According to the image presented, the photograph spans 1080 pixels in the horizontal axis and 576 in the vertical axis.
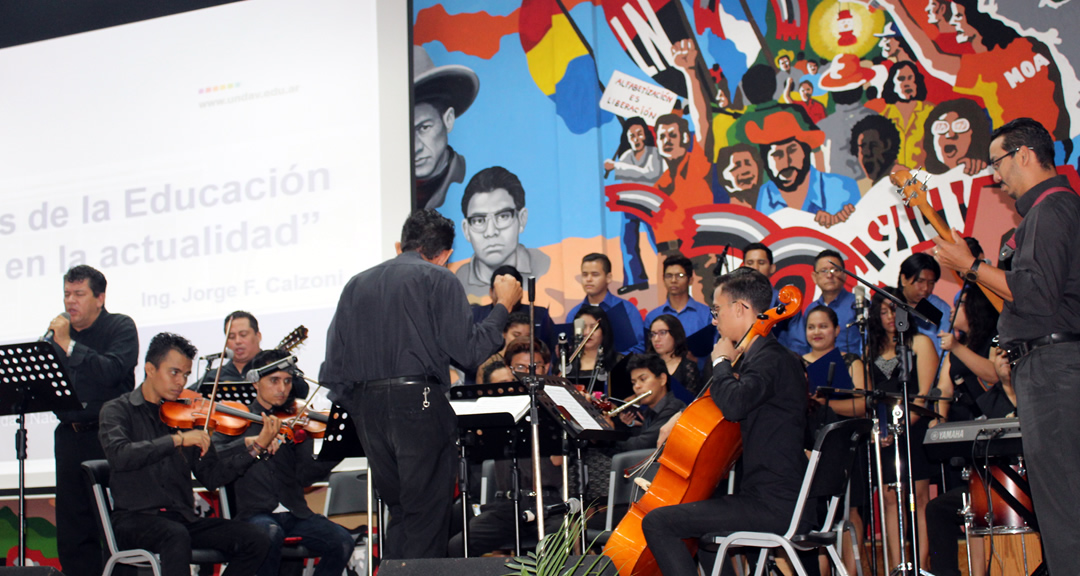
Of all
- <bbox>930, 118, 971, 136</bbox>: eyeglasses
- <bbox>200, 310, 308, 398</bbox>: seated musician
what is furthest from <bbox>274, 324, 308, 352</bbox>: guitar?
<bbox>930, 118, 971, 136</bbox>: eyeglasses

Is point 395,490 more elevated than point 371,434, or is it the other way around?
point 371,434

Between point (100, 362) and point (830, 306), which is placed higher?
point (830, 306)

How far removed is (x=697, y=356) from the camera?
18.8 feet

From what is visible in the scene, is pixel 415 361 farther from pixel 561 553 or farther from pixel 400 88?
pixel 400 88

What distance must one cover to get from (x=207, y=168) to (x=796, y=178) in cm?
397

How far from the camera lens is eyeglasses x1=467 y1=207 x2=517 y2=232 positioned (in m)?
6.75

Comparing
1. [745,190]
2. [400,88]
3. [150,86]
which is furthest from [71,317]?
[745,190]

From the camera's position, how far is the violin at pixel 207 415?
4699mm

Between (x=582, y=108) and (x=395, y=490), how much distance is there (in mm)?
3676

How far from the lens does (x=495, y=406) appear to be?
3.99 meters

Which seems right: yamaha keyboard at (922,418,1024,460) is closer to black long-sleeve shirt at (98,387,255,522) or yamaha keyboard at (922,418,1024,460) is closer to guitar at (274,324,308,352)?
guitar at (274,324,308,352)

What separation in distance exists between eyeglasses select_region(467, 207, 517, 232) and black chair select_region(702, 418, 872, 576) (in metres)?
3.77

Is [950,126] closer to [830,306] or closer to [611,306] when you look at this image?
[830,306]

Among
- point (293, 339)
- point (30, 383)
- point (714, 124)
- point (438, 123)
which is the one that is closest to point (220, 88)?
point (438, 123)
